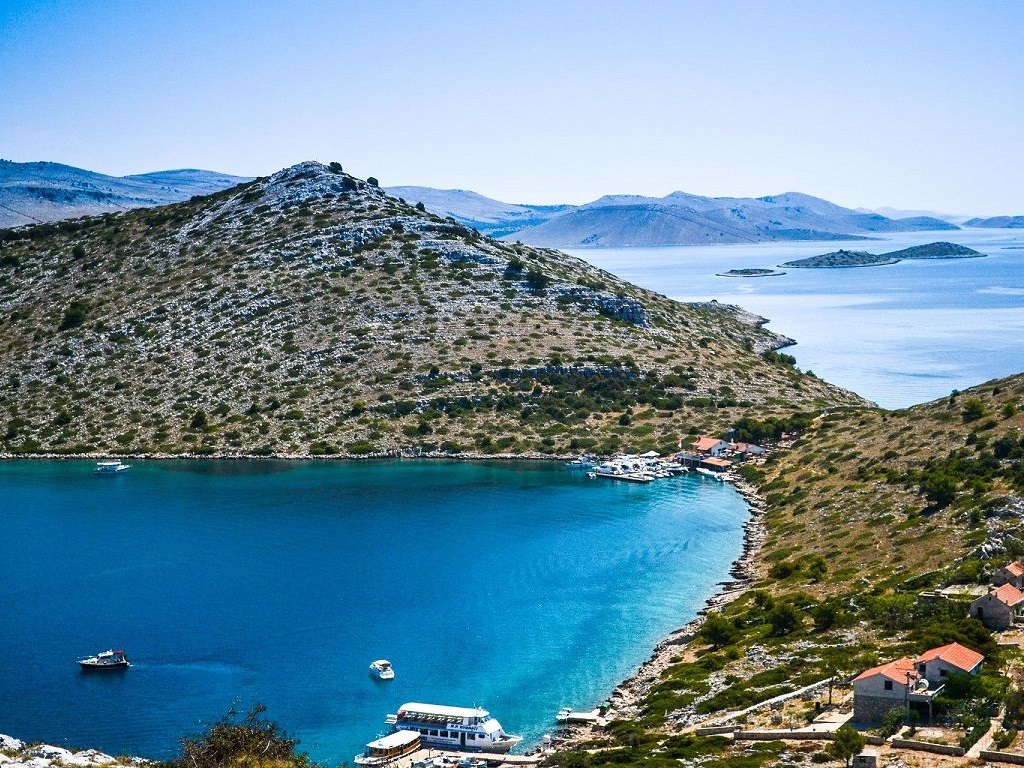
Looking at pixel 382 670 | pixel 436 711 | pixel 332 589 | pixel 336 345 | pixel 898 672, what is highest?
pixel 336 345

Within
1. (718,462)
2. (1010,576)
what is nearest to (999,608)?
(1010,576)

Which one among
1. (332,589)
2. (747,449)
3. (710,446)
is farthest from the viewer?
(710,446)

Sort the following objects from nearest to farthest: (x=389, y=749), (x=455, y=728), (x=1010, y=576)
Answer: (x=389, y=749) → (x=455, y=728) → (x=1010, y=576)

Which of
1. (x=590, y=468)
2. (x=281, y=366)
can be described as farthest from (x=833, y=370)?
(x=281, y=366)

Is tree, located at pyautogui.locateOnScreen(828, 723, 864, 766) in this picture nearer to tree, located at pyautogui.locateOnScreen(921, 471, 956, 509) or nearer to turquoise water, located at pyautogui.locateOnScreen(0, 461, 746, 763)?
turquoise water, located at pyautogui.locateOnScreen(0, 461, 746, 763)

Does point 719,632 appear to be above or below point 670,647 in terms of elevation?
above

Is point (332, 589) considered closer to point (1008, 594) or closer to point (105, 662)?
point (105, 662)

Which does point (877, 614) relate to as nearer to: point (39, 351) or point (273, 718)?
point (273, 718)
